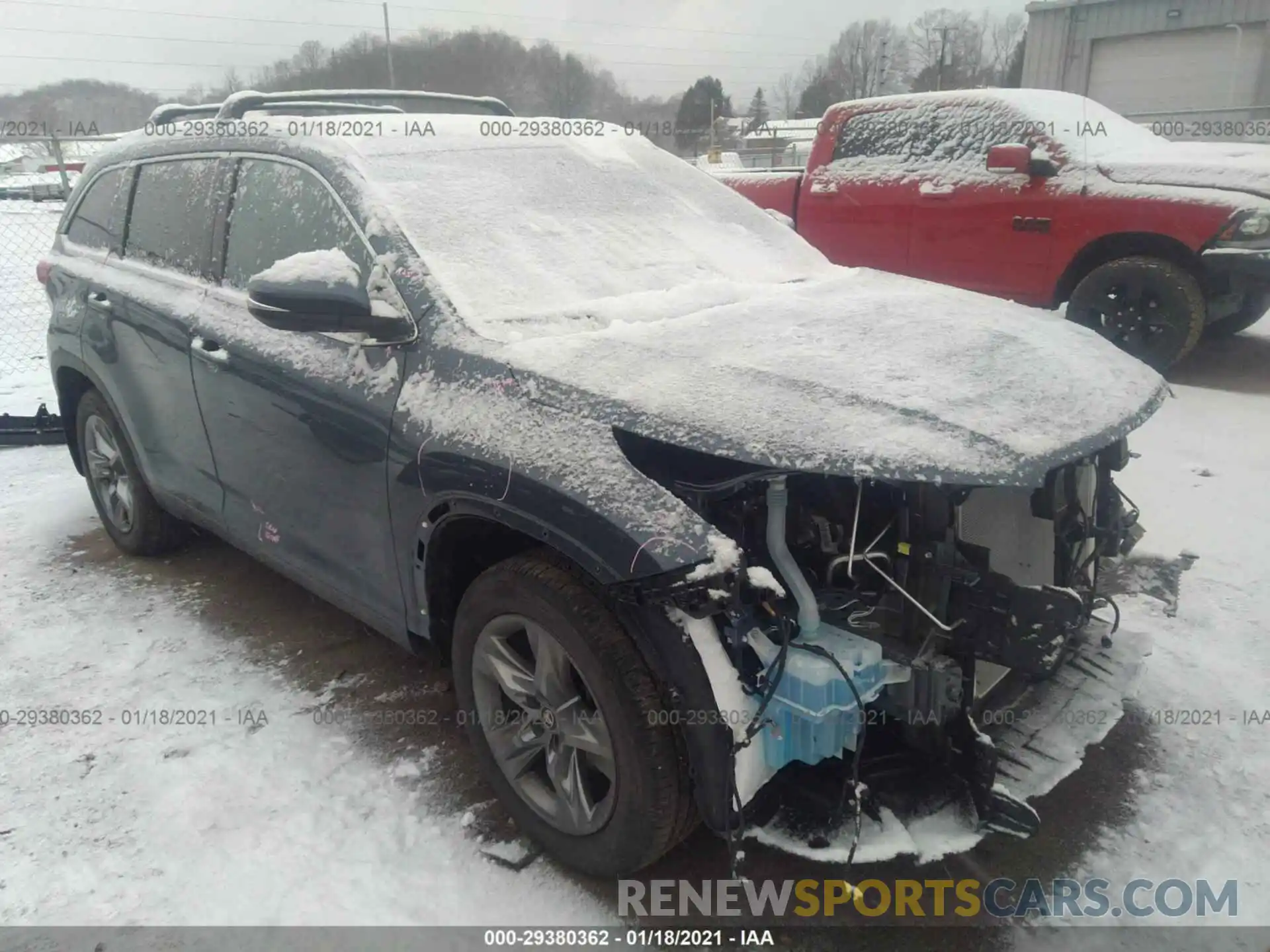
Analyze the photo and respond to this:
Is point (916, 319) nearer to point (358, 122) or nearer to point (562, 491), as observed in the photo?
point (562, 491)

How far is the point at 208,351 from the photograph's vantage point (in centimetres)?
319

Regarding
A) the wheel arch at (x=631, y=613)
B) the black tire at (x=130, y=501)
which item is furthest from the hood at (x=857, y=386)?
the black tire at (x=130, y=501)

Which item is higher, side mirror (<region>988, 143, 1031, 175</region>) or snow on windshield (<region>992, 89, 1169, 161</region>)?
snow on windshield (<region>992, 89, 1169, 161</region>)

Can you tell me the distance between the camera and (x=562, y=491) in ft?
6.68

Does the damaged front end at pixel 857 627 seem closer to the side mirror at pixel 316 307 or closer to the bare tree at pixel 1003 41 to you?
the side mirror at pixel 316 307

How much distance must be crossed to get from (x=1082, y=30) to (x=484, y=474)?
24969mm

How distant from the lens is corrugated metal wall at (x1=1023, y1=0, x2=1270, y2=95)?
20422mm

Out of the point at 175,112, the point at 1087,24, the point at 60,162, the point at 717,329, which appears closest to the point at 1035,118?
the point at 717,329

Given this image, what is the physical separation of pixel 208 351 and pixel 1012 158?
560 cm

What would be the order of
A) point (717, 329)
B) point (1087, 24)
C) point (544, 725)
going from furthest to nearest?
1. point (1087, 24)
2. point (717, 329)
3. point (544, 725)

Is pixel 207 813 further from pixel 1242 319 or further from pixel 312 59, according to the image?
pixel 312 59

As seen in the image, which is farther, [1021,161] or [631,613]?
[1021,161]

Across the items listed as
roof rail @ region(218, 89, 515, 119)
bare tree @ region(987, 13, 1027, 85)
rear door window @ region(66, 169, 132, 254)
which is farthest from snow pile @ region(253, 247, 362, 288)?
bare tree @ region(987, 13, 1027, 85)

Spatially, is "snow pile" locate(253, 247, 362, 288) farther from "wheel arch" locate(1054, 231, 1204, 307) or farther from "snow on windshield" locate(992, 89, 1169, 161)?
"snow on windshield" locate(992, 89, 1169, 161)
